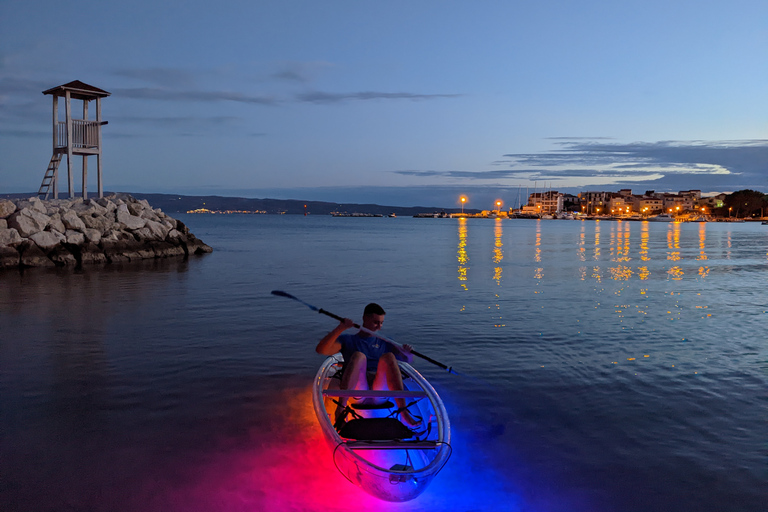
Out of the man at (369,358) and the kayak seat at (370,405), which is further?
the man at (369,358)

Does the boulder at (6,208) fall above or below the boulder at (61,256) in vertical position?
above

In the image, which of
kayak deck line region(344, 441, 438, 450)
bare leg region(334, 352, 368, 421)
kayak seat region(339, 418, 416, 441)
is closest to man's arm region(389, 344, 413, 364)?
bare leg region(334, 352, 368, 421)

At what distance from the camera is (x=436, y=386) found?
32.1ft

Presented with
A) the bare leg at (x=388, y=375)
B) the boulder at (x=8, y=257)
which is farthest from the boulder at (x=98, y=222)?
the bare leg at (x=388, y=375)

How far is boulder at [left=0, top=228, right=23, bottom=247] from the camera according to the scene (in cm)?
2625

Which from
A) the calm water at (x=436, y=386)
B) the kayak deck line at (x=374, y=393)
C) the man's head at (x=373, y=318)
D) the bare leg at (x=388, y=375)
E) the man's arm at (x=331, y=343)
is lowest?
the calm water at (x=436, y=386)

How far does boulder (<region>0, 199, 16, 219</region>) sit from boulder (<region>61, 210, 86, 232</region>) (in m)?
2.14

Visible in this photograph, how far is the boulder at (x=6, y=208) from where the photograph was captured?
88.4 feet

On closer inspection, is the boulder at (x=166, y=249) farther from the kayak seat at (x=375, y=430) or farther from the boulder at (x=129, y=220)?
the kayak seat at (x=375, y=430)

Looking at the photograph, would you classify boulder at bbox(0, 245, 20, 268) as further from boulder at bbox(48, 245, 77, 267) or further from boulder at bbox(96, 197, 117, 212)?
boulder at bbox(96, 197, 117, 212)

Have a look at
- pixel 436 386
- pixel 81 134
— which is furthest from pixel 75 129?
pixel 436 386

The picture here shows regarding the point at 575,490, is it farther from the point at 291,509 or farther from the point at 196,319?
the point at 196,319

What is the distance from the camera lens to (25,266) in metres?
26.8

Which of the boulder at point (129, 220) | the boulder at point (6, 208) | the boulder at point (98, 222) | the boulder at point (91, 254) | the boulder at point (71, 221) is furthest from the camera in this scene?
the boulder at point (129, 220)
